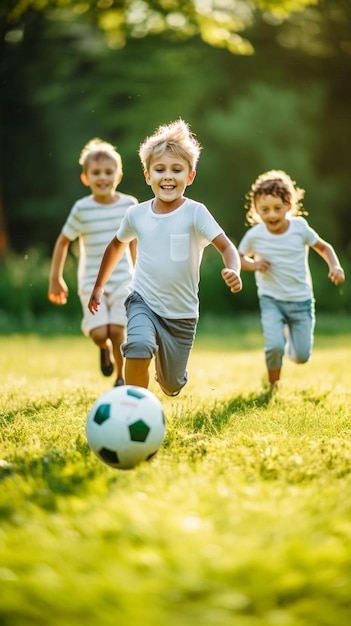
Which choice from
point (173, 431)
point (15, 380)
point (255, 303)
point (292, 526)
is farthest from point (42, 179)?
point (292, 526)

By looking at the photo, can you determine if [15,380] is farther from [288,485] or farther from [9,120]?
[9,120]

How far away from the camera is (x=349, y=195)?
2720 centimetres

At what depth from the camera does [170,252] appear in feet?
16.1

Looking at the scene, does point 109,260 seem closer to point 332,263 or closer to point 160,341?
point 160,341

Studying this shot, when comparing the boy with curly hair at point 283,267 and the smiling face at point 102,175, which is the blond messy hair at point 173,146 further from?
the smiling face at point 102,175

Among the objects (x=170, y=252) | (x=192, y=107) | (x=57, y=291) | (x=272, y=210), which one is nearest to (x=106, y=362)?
(x=57, y=291)

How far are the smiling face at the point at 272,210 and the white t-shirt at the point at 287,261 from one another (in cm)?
9

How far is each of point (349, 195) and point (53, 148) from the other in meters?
10.5

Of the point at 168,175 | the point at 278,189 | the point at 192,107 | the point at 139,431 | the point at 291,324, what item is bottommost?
the point at 139,431

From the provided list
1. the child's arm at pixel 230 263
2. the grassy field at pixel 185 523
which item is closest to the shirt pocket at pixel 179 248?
the child's arm at pixel 230 263

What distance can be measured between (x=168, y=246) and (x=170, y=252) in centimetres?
4

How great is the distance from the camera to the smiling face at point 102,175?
675 centimetres

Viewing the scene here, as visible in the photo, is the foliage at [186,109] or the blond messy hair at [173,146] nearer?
the blond messy hair at [173,146]

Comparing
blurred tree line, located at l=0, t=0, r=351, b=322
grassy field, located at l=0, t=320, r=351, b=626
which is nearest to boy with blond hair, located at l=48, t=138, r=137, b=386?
grassy field, located at l=0, t=320, r=351, b=626
